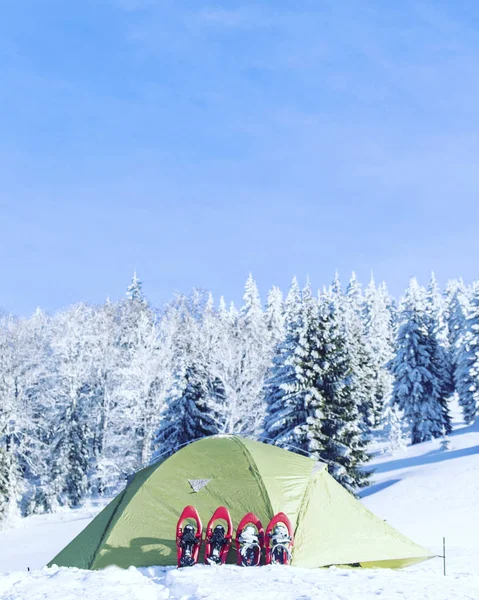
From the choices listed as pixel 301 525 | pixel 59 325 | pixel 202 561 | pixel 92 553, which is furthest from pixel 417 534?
pixel 59 325

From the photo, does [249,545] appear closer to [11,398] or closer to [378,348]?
[11,398]

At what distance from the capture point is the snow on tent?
34.4 ft

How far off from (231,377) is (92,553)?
82.9ft

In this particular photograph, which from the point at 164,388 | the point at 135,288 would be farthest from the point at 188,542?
the point at 135,288

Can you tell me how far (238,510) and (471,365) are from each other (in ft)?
122

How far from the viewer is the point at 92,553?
10.6m

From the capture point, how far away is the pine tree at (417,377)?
143ft

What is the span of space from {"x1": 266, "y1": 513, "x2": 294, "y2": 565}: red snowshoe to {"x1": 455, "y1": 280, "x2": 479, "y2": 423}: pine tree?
34513 mm

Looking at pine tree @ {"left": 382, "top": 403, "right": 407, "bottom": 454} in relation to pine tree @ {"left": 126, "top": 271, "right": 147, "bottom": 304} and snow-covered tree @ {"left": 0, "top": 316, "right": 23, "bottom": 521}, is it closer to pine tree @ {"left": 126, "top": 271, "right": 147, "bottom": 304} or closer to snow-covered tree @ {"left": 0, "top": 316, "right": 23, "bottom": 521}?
snow-covered tree @ {"left": 0, "top": 316, "right": 23, "bottom": 521}

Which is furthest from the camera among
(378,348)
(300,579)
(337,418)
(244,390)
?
(378,348)

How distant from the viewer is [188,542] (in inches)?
396

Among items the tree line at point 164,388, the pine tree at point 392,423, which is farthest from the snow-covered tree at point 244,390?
the pine tree at point 392,423

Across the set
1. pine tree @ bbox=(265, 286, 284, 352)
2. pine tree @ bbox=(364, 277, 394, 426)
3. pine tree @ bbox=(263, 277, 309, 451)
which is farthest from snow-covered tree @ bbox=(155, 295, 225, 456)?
pine tree @ bbox=(265, 286, 284, 352)

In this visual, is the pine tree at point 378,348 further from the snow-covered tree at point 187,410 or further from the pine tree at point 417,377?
the snow-covered tree at point 187,410
